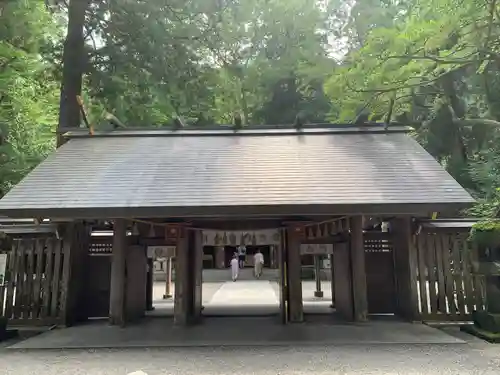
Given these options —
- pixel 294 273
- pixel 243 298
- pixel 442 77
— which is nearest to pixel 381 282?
pixel 294 273

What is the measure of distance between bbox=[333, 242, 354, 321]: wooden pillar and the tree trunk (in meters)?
8.84

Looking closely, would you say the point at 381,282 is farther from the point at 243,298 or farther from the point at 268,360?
the point at 243,298

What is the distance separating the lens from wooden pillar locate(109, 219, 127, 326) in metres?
8.70

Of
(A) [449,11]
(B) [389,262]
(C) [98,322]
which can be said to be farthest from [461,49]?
(C) [98,322]

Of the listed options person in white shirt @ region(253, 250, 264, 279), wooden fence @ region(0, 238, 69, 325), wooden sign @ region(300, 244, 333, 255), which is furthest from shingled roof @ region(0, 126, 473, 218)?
person in white shirt @ region(253, 250, 264, 279)

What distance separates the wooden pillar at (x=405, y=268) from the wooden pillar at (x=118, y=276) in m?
6.30

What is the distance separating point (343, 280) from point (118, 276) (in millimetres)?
Answer: 5139

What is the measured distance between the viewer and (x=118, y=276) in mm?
8695

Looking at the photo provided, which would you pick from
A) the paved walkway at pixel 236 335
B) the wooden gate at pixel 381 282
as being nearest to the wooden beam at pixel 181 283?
the paved walkway at pixel 236 335

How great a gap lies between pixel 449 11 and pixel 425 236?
4903mm

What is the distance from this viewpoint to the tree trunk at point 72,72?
12.6m

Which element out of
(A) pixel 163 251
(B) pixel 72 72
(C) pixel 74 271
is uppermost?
(B) pixel 72 72

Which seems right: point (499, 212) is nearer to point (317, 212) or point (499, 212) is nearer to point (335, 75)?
point (317, 212)

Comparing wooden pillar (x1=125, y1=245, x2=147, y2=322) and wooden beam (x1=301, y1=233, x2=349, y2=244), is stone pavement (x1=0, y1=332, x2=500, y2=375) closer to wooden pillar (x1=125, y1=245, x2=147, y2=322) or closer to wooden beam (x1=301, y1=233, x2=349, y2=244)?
wooden pillar (x1=125, y1=245, x2=147, y2=322)
